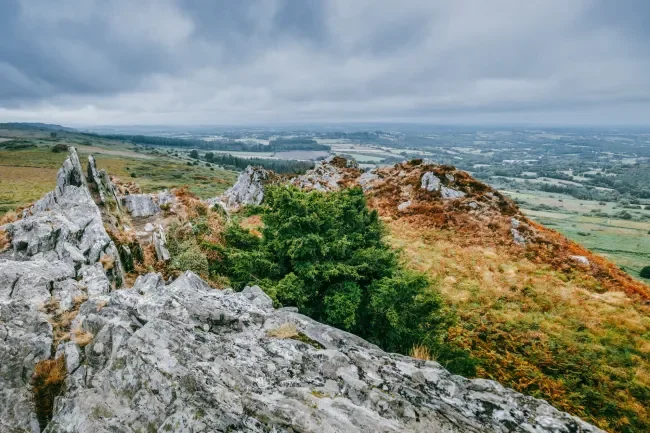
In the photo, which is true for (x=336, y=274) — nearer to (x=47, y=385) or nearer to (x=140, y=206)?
(x=47, y=385)

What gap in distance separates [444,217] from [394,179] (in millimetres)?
→ 10459

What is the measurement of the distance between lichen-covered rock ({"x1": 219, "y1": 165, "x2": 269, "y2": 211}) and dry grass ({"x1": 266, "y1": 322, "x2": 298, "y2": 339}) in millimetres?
33554

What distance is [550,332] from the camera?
16141 millimetres

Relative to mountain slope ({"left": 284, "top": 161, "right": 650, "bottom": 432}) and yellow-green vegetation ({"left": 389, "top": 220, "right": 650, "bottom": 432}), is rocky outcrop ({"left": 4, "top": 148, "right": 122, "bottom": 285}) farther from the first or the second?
mountain slope ({"left": 284, "top": 161, "right": 650, "bottom": 432})

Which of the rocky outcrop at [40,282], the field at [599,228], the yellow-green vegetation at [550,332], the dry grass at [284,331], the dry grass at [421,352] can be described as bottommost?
the field at [599,228]

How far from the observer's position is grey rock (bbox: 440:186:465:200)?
31.9 metres

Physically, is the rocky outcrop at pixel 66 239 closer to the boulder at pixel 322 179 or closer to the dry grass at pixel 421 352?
the dry grass at pixel 421 352

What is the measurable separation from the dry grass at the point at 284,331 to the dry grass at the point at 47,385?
4333 millimetres

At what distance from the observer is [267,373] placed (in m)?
7.18

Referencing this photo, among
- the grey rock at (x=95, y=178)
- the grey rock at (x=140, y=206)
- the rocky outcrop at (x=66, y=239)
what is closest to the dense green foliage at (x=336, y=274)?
the rocky outcrop at (x=66, y=239)

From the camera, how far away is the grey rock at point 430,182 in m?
33.3

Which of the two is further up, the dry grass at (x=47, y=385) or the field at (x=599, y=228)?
the dry grass at (x=47, y=385)

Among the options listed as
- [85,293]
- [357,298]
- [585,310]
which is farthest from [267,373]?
[585,310]

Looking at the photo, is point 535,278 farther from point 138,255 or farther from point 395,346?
point 138,255
